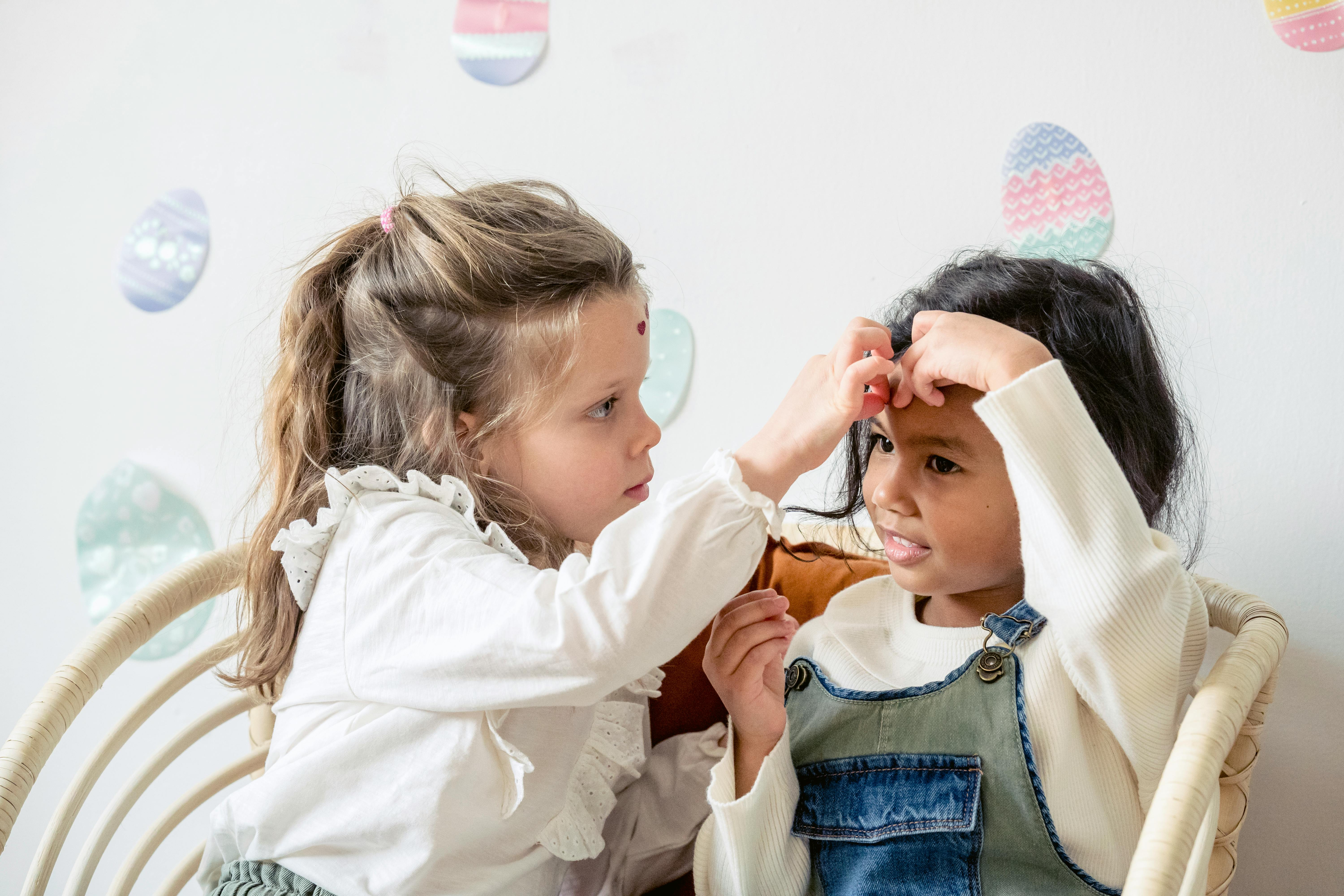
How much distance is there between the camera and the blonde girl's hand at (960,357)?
62 centimetres

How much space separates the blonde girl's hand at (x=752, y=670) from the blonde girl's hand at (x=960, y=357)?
181mm

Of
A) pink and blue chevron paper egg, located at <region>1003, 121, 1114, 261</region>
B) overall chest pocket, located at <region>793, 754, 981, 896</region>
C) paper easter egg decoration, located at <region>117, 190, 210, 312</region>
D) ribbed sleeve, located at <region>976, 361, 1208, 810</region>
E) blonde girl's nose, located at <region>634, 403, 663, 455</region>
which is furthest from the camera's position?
paper easter egg decoration, located at <region>117, 190, 210, 312</region>

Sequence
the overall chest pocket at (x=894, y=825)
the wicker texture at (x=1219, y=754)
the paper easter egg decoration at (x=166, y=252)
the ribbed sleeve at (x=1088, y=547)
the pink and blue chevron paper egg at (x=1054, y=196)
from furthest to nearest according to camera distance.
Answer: the paper easter egg decoration at (x=166, y=252), the pink and blue chevron paper egg at (x=1054, y=196), the overall chest pocket at (x=894, y=825), the ribbed sleeve at (x=1088, y=547), the wicker texture at (x=1219, y=754)

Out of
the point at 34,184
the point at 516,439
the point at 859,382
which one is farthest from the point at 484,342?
the point at 34,184

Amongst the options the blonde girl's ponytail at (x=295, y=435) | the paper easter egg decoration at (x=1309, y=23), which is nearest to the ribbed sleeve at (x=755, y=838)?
the blonde girl's ponytail at (x=295, y=435)

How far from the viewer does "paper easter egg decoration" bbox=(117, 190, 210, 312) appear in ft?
Result: 4.42

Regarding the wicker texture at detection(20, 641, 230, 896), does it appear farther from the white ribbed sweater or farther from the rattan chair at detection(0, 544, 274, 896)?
the white ribbed sweater

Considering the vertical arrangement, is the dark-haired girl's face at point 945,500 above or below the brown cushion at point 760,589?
above

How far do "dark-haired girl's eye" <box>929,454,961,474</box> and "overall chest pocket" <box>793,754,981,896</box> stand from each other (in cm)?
20

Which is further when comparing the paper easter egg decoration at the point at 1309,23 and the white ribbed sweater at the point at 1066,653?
the paper easter egg decoration at the point at 1309,23

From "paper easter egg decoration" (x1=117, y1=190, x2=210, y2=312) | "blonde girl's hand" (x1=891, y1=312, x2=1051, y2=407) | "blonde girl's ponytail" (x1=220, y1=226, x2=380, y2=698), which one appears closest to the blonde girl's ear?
"blonde girl's ponytail" (x1=220, y1=226, x2=380, y2=698)

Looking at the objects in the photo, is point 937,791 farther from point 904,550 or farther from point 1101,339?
point 1101,339

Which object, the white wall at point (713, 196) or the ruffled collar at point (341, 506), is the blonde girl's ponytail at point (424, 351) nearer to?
the ruffled collar at point (341, 506)

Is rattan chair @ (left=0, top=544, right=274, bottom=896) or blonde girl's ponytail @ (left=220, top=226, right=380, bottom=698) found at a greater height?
blonde girl's ponytail @ (left=220, top=226, right=380, bottom=698)
